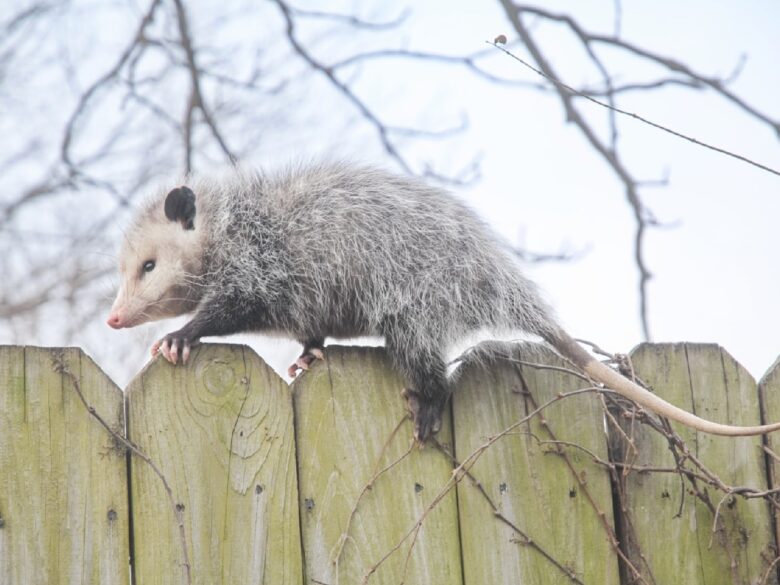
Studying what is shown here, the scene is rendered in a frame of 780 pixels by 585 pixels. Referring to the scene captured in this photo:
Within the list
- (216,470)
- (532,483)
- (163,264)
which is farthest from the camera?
(163,264)

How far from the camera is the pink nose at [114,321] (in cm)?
231

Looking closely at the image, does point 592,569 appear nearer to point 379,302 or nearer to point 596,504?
point 596,504

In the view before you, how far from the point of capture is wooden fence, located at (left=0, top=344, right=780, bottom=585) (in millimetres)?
1673

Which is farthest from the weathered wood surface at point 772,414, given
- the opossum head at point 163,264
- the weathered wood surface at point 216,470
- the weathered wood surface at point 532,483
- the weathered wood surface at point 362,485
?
the opossum head at point 163,264

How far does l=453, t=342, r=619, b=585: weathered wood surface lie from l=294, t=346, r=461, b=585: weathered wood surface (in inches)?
2.3

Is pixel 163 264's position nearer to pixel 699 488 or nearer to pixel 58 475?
pixel 58 475

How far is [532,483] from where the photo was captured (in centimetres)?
197

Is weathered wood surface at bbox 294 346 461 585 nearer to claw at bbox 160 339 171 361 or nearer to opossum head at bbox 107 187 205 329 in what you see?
claw at bbox 160 339 171 361

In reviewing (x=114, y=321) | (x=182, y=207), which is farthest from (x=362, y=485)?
(x=182, y=207)

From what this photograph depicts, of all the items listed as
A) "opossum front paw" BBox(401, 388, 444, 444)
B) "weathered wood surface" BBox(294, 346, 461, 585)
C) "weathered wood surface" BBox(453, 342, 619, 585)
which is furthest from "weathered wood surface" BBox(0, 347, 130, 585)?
"weathered wood surface" BBox(453, 342, 619, 585)

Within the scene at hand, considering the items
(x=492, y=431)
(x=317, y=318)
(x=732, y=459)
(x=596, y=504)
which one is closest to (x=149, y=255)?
(x=317, y=318)

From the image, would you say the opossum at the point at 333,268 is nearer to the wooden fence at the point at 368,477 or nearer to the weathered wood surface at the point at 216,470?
the wooden fence at the point at 368,477

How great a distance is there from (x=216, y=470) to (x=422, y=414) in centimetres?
39

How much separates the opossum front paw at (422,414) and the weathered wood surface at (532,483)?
6cm
